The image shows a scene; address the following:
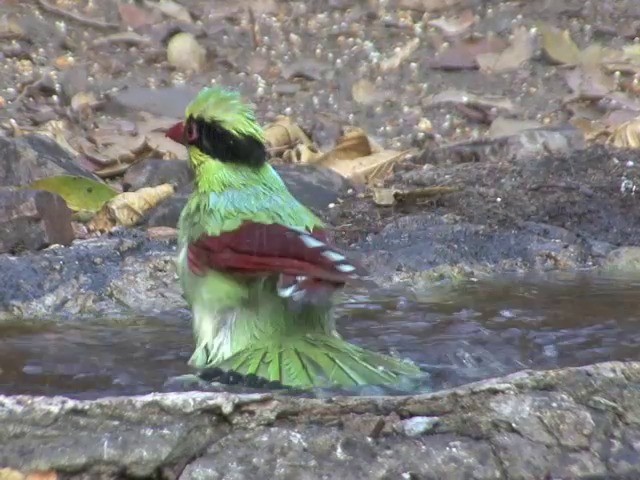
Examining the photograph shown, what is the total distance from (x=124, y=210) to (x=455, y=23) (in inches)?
150

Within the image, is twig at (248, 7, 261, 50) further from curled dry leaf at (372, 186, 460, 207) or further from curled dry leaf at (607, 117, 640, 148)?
curled dry leaf at (372, 186, 460, 207)

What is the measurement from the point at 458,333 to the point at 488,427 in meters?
1.04

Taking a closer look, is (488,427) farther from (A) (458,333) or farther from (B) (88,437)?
(A) (458,333)

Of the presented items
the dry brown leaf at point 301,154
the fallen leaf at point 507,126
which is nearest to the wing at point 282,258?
the dry brown leaf at point 301,154

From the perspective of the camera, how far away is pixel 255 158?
3564 mm

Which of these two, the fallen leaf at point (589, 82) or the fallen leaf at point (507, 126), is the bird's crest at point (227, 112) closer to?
the fallen leaf at point (507, 126)

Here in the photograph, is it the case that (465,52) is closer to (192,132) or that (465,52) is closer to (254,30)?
(254,30)

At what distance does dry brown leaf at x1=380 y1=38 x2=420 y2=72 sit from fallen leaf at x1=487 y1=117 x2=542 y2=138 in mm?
1071

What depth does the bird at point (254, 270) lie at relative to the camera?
2.84 metres

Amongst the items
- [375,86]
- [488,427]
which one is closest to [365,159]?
[375,86]

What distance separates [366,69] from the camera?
8.09m

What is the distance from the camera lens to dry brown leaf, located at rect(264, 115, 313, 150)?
6691 mm

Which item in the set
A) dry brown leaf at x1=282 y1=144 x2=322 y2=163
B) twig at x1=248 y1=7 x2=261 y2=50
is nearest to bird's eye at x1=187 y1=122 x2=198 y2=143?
dry brown leaf at x1=282 y1=144 x2=322 y2=163

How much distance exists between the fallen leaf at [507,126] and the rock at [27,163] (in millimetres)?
2222
